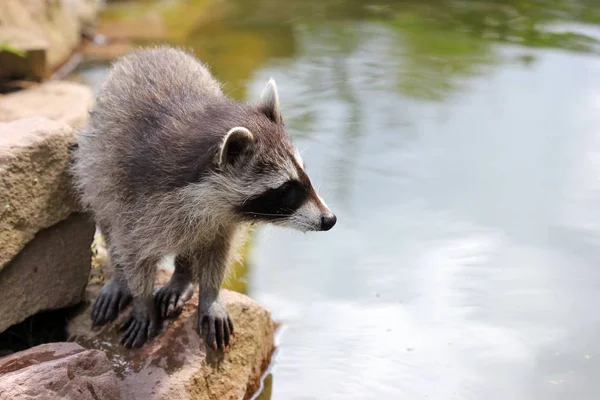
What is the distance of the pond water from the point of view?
4.21 metres

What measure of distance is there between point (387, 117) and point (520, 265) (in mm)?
2254

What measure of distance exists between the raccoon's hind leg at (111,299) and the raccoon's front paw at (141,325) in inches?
7.1

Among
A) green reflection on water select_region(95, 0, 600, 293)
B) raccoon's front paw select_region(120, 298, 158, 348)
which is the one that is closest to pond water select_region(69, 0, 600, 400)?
green reflection on water select_region(95, 0, 600, 293)

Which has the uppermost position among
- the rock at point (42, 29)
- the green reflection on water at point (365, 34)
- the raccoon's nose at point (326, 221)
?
the raccoon's nose at point (326, 221)

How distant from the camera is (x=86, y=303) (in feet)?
13.8

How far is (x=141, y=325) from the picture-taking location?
151 inches

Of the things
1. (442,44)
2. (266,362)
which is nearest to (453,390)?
(266,362)

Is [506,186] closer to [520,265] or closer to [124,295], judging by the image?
[520,265]

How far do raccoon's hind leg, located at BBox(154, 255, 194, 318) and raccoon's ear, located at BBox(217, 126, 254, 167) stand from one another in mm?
767

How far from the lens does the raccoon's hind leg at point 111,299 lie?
400 cm

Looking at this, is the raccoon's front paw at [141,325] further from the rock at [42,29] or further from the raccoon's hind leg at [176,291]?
the rock at [42,29]

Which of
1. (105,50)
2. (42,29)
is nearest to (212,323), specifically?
(42,29)

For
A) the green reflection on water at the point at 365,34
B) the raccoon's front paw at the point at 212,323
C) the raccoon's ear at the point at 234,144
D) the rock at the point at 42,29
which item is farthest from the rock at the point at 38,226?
the rock at the point at 42,29

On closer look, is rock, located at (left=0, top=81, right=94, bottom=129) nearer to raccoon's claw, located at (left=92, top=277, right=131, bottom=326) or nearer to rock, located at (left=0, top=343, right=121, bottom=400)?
raccoon's claw, located at (left=92, top=277, right=131, bottom=326)
